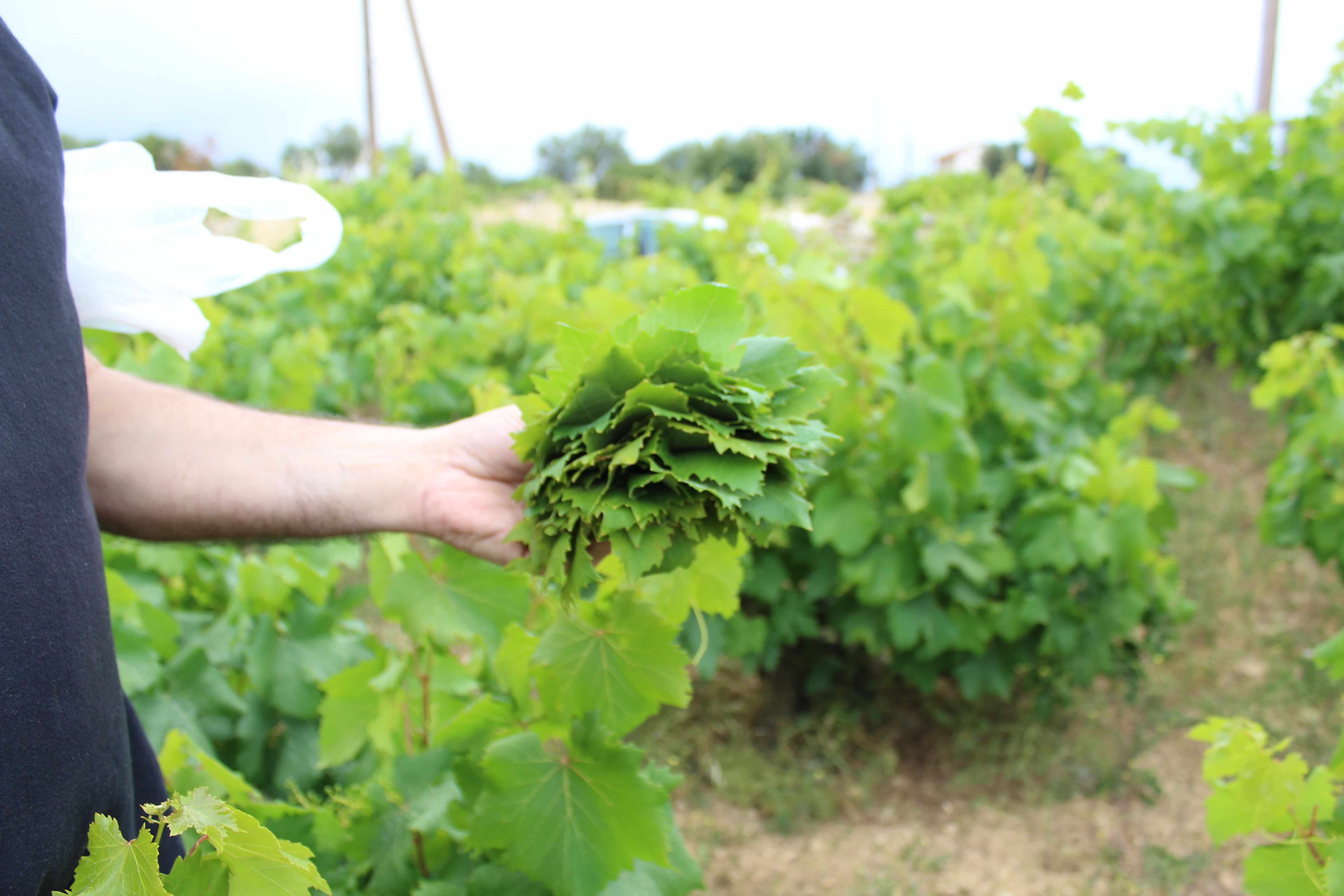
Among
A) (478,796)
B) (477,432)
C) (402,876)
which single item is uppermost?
(477,432)

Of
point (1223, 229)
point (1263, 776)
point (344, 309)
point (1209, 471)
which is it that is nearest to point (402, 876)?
point (1263, 776)

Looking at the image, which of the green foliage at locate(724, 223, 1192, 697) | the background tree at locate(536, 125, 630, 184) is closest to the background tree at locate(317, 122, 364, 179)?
the background tree at locate(536, 125, 630, 184)

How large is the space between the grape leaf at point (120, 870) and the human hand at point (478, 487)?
1.74 feet

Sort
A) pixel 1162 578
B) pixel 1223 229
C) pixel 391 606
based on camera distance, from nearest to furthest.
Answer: pixel 391 606
pixel 1162 578
pixel 1223 229

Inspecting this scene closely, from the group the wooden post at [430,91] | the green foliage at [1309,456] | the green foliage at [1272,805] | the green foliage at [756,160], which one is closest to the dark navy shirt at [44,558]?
the green foliage at [1272,805]

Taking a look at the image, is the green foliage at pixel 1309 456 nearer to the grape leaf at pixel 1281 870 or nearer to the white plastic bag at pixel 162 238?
the grape leaf at pixel 1281 870

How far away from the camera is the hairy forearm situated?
3.90 ft

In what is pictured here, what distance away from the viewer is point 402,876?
1.34 metres

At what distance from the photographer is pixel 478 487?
1.15 m

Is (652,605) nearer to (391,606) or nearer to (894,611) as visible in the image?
(391,606)

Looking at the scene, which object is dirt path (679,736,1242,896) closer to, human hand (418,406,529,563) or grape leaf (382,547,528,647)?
grape leaf (382,547,528,647)

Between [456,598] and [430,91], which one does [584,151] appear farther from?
[456,598]

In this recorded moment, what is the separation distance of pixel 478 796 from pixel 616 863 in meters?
0.20

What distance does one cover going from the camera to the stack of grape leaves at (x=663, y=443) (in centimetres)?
83
